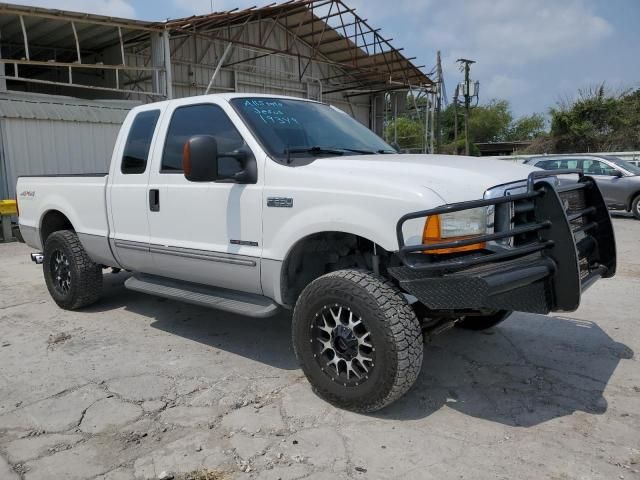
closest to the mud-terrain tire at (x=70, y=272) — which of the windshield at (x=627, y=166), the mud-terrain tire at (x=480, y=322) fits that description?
the mud-terrain tire at (x=480, y=322)

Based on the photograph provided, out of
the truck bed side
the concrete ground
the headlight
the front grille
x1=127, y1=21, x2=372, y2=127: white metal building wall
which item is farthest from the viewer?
x1=127, y1=21, x2=372, y2=127: white metal building wall

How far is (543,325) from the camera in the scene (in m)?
5.00

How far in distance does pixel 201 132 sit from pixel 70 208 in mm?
2023

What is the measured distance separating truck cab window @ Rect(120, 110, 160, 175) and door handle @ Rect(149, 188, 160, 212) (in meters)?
0.27

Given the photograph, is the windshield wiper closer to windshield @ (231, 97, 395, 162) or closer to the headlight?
windshield @ (231, 97, 395, 162)

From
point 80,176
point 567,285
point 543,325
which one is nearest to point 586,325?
point 543,325

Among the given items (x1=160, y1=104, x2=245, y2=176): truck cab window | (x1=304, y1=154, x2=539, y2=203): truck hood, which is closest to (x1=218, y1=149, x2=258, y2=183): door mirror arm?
(x1=160, y1=104, x2=245, y2=176): truck cab window

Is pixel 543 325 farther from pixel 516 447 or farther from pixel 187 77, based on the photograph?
pixel 187 77

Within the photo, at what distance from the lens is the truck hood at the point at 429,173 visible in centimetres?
309

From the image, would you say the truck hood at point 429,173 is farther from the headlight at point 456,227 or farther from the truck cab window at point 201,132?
the truck cab window at point 201,132

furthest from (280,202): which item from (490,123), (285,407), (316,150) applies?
(490,123)

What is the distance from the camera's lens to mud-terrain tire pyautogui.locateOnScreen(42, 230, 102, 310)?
5.47m

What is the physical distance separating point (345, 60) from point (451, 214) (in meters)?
21.0

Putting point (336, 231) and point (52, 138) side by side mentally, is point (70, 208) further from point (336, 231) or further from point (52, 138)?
point (52, 138)
